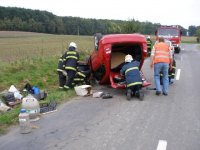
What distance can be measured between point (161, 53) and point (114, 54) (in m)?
1.92

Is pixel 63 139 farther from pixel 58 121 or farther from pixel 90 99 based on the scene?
pixel 90 99

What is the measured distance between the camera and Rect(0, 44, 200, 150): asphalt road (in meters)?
6.13

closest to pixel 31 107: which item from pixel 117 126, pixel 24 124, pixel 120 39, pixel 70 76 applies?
pixel 24 124

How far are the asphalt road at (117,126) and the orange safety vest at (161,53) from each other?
1176 millimetres

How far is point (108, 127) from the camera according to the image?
715 centimetres

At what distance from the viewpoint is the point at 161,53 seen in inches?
427

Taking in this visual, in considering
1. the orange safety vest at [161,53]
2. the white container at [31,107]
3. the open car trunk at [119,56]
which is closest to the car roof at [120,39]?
the open car trunk at [119,56]

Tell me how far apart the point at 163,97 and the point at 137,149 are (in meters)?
4.67

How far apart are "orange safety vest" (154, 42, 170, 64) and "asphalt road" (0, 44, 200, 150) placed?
118cm

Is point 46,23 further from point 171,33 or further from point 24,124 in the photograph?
point 24,124

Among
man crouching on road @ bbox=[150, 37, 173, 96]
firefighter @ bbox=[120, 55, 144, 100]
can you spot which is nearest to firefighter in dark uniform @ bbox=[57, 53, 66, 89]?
firefighter @ bbox=[120, 55, 144, 100]

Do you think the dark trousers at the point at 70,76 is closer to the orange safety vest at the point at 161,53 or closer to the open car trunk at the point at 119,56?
the open car trunk at the point at 119,56

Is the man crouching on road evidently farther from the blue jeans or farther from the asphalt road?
the asphalt road

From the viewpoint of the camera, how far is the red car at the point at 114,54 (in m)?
10.8
